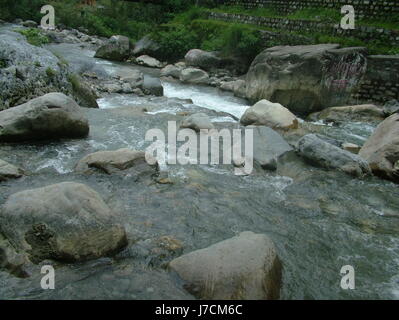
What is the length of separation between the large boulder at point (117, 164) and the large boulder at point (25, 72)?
2.86 metres

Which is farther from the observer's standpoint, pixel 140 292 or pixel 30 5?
pixel 30 5

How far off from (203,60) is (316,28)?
5.40m

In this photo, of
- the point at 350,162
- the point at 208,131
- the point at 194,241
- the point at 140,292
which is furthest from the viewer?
the point at 208,131

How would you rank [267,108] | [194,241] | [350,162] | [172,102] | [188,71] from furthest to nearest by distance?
[188,71]
[172,102]
[267,108]
[350,162]
[194,241]

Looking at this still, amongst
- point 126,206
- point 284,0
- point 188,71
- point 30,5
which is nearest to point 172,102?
point 188,71

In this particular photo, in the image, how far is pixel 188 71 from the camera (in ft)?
53.6

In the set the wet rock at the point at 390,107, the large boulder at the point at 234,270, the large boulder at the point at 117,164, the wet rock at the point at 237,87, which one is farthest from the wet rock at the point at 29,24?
the large boulder at the point at 234,270

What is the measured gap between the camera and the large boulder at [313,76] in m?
11.6

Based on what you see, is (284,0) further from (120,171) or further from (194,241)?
(194,241)

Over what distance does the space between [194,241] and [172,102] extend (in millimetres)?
7486

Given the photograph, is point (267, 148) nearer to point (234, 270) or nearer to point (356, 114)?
point (234, 270)

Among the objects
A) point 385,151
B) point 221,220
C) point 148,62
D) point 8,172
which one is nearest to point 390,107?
point 385,151

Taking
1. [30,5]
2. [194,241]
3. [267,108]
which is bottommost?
[194,241]

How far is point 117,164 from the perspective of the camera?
585 centimetres
